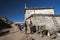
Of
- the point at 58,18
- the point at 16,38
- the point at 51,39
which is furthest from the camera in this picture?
the point at 58,18

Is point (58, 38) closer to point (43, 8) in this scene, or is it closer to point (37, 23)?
point (37, 23)

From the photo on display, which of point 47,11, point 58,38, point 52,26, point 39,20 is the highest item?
point 47,11

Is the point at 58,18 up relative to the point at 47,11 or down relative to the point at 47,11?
down

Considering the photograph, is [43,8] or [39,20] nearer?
[39,20]

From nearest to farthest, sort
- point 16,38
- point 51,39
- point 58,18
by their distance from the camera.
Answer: point 16,38 < point 51,39 < point 58,18

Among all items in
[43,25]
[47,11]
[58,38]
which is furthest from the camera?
[47,11]

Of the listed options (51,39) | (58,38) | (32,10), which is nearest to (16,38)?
(51,39)

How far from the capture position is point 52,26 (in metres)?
14.7

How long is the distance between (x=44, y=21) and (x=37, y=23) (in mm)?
1185

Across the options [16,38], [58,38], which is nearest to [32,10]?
[58,38]

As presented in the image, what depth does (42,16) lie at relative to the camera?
15.2m

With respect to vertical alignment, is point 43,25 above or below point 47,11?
below

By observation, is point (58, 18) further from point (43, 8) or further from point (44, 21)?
point (43, 8)

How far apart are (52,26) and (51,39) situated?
4.52 meters
